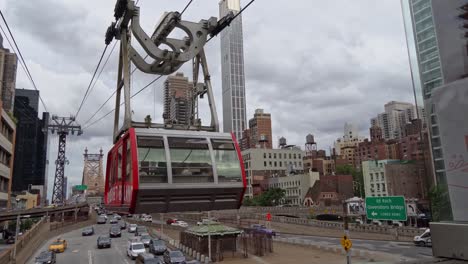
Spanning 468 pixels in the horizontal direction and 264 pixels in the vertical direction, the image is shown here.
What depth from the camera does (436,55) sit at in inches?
173

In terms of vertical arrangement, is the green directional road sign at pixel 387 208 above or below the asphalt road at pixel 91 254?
above

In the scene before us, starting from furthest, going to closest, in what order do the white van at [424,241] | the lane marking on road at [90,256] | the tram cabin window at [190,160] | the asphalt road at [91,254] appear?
the asphalt road at [91,254] < the lane marking on road at [90,256] < the white van at [424,241] < the tram cabin window at [190,160]

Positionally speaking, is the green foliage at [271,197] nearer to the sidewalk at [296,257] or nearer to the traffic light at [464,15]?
the sidewalk at [296,257]

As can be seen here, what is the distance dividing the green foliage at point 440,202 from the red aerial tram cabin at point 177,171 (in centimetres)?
736

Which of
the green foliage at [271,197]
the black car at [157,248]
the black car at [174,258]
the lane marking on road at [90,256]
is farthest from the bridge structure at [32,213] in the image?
the green foliage at [271,197]

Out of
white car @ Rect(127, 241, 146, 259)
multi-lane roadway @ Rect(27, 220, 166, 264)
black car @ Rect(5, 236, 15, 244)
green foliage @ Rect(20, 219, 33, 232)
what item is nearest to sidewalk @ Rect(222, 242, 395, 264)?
white car @ Rect(127, 241, 146, 259)

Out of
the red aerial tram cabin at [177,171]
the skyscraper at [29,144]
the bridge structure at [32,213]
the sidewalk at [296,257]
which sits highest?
the skyscraper at [29,144]

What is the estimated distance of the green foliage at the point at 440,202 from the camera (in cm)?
410

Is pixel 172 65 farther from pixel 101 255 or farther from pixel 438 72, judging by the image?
pixel 101 255

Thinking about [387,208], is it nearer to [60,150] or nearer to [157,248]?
[157,248]

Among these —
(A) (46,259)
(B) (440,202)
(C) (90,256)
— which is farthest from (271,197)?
(B) (440,202)

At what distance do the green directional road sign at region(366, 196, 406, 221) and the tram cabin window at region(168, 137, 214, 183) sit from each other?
2110 cm

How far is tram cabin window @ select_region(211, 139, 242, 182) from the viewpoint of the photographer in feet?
36.9

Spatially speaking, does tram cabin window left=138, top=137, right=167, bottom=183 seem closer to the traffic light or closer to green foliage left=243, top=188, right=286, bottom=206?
the traffic light
